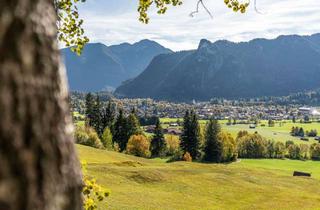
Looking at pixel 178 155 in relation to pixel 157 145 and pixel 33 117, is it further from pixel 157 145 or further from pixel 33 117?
pixel 33 117

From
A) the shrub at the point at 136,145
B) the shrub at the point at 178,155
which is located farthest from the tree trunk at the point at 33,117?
the shrub at the point at 178,155

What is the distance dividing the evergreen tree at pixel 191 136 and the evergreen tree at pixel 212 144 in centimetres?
237

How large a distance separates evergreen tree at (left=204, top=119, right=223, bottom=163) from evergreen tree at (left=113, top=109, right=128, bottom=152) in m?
20.8

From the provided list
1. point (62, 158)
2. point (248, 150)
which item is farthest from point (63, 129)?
point (248, 150)

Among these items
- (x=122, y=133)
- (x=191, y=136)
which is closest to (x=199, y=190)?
(x=191, y=136)

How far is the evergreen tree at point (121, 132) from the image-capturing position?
10719cm

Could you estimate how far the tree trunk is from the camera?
1166mm

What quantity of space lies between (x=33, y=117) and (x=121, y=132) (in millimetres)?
107818

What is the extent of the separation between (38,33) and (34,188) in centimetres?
47

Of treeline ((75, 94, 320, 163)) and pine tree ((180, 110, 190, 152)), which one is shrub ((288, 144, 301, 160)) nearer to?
treeline ((75, 94, 320, 163))

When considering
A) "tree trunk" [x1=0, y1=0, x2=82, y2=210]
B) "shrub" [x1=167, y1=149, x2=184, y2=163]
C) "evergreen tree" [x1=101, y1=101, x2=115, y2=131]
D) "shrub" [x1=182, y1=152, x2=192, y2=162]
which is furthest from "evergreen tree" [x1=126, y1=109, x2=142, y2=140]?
"tree trunk" [x1=0, y1=0, x2=82, y2=210]

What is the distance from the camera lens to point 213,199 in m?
40.2

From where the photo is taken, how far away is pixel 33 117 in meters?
1.26

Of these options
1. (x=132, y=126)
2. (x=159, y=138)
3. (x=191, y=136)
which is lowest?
(x=159, y=138)
